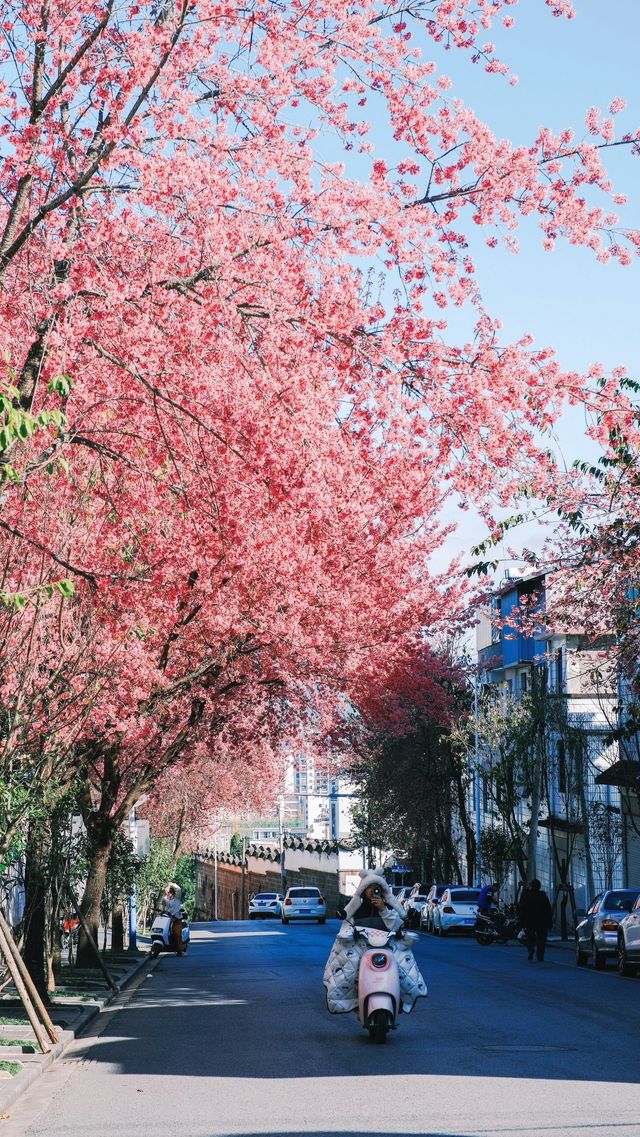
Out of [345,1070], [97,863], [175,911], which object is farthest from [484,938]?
[345,1070]

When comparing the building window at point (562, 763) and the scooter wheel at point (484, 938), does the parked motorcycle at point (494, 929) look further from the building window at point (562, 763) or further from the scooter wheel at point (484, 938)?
the building window at point (562, 763)

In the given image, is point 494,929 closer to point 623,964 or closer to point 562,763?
point 562,763

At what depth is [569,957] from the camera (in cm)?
3456

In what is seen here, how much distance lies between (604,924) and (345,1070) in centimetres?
1823

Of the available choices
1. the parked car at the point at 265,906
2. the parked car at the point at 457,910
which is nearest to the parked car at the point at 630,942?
the parked car at the point at 457,910

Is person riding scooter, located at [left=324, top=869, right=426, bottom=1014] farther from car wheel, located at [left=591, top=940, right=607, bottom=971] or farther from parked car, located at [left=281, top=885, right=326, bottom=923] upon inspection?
parked car, located at [left=281, top=885, right=326, bottom=923]

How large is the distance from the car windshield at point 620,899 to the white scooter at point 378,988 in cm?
1640

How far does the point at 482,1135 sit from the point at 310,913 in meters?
54.1

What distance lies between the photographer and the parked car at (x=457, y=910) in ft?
151

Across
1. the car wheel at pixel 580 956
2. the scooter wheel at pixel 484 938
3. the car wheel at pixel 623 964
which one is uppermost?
the car wheel at pixel 623 964

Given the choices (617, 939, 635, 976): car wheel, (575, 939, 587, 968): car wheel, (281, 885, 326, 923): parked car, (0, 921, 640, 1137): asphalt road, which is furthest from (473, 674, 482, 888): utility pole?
(0, 921, 640, 1137): asphalt road

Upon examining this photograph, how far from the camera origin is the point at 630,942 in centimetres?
2605

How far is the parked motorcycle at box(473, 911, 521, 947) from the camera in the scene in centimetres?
4122

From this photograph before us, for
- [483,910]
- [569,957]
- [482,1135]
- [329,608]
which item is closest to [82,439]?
[482,1135]
